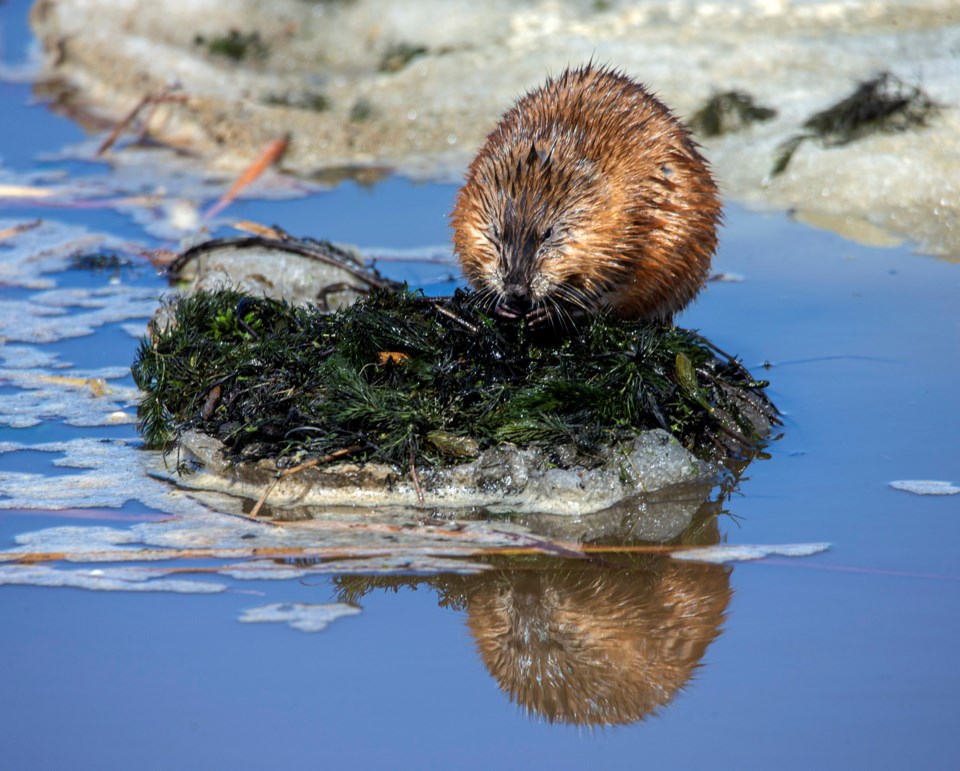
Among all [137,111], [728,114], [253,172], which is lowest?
[253,172]

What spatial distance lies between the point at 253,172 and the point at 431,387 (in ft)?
16.3

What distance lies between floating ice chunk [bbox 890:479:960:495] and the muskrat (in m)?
1.39

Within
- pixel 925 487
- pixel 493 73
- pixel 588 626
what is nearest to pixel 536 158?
pixel 925 487

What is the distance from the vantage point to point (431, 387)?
5277 mm

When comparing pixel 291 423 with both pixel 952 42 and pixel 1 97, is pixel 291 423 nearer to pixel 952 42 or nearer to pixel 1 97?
pixel 952 42

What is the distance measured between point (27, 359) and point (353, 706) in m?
3.70

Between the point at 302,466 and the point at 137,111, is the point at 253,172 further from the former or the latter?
the point at 302,466

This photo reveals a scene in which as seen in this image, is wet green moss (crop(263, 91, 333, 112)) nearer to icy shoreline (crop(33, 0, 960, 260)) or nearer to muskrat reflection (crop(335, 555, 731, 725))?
icy shoreline (crop(33, 0, 960, 260))

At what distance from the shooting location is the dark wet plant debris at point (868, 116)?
8.75 m

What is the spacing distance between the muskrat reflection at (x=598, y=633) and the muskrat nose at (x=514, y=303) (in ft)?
4.16

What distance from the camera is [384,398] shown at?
5.07 metres

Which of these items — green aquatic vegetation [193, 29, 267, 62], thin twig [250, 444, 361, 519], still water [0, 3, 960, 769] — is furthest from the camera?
green aquatic vegetation [193, 29, 267, 62]

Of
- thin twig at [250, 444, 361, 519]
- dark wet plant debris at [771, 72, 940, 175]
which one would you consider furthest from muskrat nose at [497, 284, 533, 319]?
dark wet plant debris at [771, 72, 940, 175]

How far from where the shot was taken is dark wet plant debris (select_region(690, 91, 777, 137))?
947 centimetres
